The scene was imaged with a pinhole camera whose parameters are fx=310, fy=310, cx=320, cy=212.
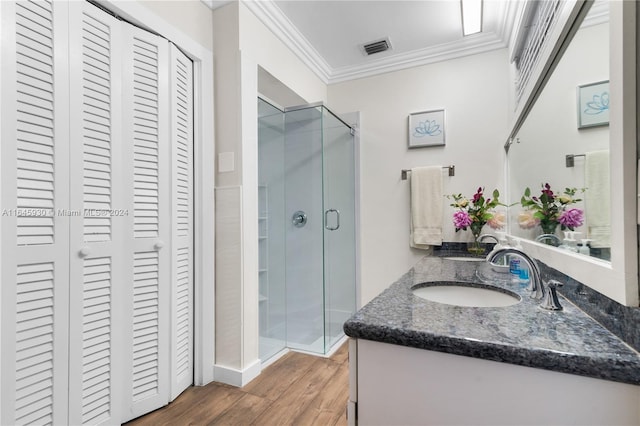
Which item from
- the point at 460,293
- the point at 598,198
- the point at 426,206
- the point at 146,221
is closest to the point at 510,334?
the point at 598,198

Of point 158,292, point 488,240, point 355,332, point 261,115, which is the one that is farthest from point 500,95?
point 158,292

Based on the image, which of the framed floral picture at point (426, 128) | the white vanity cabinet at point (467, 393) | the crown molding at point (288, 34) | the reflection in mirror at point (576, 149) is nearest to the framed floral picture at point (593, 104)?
the reflection in mirror at point (576, 149)

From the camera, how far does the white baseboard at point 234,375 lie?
181 cm

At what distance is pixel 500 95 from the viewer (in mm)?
2387

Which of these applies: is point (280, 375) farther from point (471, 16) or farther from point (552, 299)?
point (471, 16)

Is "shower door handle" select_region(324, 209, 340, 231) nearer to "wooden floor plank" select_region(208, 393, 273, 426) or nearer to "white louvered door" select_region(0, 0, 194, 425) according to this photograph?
"white louvered door" select_region(0, 0, 194, 425)

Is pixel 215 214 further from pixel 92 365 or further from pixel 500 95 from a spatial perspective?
pixel 500 95

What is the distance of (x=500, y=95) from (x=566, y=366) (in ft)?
7.85

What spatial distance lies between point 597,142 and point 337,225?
1963 mm

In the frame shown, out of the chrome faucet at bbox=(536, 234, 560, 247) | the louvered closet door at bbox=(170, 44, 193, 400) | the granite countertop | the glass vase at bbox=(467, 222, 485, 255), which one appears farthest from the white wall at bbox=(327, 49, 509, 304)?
the granite countertop

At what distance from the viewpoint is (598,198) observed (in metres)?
0.75

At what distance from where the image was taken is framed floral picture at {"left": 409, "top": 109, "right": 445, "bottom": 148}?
101 inches

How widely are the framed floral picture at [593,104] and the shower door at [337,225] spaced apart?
171 cm

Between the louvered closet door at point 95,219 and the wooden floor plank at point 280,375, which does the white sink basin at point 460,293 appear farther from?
the louvered closet door at point 95,219
